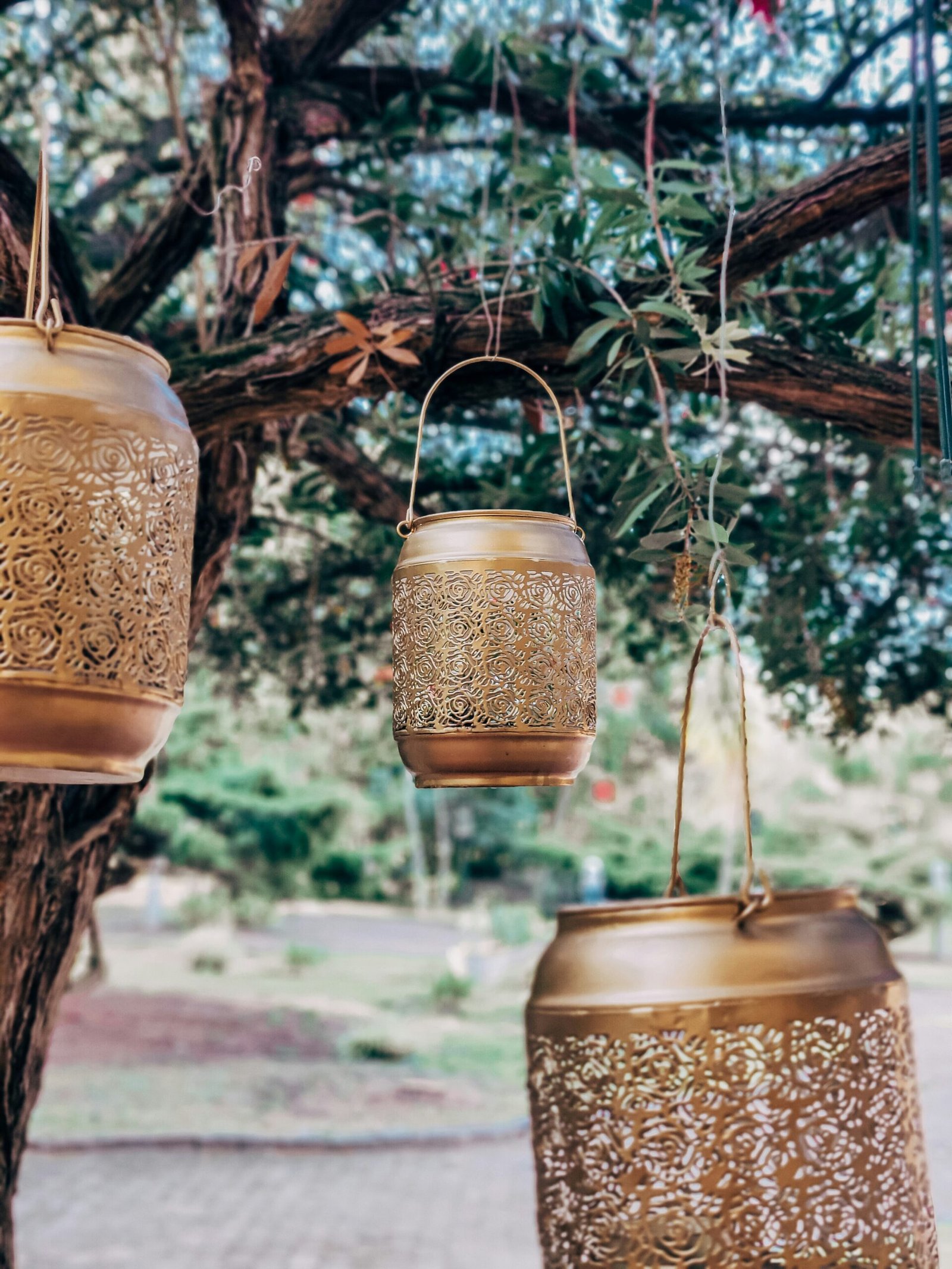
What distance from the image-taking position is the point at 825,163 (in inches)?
138

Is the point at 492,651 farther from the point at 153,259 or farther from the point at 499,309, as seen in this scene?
the point at 153,259

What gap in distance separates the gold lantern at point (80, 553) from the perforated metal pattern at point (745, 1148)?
1.61ft

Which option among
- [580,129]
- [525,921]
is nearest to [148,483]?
[580,129]

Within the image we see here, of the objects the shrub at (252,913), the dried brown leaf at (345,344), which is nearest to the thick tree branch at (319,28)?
the dried brown leaf at (345,344)

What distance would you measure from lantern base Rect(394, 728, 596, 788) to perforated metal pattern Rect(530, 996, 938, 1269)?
0.32 meters

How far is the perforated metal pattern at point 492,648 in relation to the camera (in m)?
1.24

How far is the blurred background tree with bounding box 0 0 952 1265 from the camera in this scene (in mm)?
1699

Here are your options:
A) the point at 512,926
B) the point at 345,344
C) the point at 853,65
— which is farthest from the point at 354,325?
the point at 512,926

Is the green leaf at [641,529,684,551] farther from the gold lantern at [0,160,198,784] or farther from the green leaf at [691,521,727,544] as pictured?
the gold lantern at [0,160,198,784]

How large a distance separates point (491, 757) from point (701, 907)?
1.08ft

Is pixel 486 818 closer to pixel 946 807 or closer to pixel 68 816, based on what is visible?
pixel 946 807

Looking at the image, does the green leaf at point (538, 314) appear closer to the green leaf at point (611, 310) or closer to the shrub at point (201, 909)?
the green leaf at point (611, 310)

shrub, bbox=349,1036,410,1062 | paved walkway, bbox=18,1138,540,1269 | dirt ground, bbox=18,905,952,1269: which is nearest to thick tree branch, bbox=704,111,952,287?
dirt ground, bbox=18,905,952,1269

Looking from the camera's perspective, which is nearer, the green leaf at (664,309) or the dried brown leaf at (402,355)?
the green leaf at (664,309)
